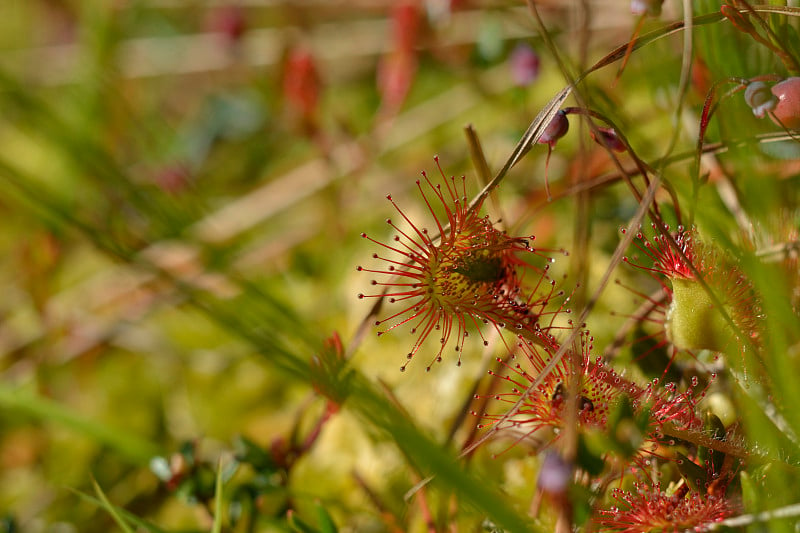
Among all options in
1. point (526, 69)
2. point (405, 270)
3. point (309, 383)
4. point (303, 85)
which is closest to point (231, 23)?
point (303, 85)

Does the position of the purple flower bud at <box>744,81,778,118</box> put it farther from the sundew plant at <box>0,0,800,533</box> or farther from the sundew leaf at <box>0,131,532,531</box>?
the sundew leaf at <box>0,131,532,531</box>

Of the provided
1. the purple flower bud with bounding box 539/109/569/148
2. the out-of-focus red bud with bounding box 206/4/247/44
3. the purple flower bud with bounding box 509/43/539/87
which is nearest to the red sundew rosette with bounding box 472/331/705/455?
the purple flower bud with bounding box 539/109/569/148


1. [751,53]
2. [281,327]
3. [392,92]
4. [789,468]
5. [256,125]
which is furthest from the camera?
[256,125]

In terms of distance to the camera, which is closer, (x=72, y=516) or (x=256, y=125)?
(x=72, y=516)

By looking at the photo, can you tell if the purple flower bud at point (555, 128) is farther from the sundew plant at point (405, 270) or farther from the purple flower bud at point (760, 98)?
the purple flower bud at point (760, 98)

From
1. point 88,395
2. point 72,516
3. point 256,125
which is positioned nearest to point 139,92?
point 256,125

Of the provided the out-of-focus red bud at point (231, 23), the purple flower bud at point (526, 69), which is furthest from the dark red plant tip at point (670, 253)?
the out-of-focus red bud at point (231, 23)

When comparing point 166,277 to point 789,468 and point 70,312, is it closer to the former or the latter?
point 789,468

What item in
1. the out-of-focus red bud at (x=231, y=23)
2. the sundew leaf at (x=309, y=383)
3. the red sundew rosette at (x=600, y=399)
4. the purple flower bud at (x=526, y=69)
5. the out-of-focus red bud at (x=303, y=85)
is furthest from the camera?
the out-of-focus red bud at (x=231, y=23)
